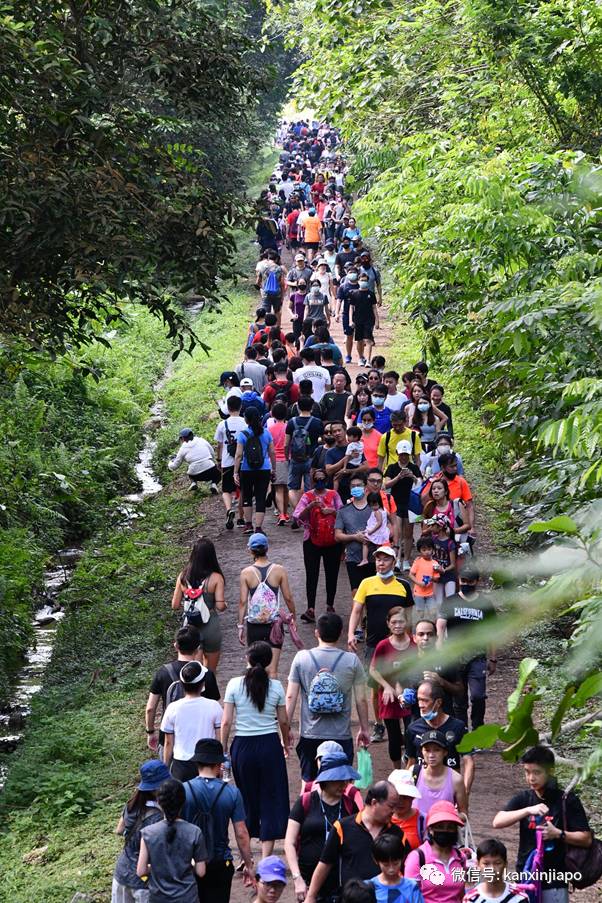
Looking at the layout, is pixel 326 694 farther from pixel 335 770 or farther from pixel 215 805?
pixel 335 770

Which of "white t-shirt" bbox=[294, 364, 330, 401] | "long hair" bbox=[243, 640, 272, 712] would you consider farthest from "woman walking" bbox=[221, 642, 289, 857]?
"white t-shirt" bbox=[294, 364, 330, 401]

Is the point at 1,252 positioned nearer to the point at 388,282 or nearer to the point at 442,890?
the point at 442,890

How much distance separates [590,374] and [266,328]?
11766 millimetres

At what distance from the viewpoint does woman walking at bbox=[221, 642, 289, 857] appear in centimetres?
816

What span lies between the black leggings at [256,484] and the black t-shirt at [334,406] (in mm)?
1302

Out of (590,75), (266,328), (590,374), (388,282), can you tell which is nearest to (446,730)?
(590,374)

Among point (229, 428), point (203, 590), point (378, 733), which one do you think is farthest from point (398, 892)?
point (229, 428)

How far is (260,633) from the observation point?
10.4 metres

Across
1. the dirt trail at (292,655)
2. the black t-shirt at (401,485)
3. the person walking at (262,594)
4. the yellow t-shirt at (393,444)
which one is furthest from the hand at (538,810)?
the yellow t-shirt at (393,444)

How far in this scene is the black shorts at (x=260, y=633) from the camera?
10.4m

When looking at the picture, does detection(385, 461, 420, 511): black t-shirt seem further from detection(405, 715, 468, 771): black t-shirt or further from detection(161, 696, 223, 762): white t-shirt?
detection(405, 715, 468, 771): black t-shirt

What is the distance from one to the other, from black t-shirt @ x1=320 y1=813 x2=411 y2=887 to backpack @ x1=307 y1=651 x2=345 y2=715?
71.3 inches

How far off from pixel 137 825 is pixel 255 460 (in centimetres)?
766

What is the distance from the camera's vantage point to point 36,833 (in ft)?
32.9
